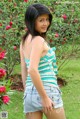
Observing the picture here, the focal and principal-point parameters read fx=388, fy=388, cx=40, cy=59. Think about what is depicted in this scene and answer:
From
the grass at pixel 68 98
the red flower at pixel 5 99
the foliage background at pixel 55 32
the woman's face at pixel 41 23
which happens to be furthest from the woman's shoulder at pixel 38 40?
the foliage background at pixel 55 32

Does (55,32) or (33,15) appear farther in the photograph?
(55,32)

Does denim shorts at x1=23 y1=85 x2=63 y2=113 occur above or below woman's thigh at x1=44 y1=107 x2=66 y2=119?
above

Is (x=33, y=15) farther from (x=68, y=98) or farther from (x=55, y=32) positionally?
(x=55, y=32)

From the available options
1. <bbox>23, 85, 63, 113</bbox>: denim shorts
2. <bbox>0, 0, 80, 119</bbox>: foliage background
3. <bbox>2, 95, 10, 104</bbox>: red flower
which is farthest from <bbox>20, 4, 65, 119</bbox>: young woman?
<bbox>0, 0, 80, 119</bbox>: foliage background

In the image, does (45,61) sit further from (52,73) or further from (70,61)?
(70,61)

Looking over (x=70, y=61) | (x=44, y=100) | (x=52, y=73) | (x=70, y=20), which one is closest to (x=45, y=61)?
(x=52, y=73)

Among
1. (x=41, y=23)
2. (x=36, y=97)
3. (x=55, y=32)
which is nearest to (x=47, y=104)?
(x=36, y=97)

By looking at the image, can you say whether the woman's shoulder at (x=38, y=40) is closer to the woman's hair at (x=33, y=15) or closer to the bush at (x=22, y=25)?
the woman's hair at (x=33, y=15)

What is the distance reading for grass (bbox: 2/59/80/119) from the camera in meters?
5.61

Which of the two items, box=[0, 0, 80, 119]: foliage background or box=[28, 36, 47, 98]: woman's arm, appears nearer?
box=[28, 36, 47, 98]: woman's arm

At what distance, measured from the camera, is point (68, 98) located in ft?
21.4

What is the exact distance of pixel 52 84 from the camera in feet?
9.93

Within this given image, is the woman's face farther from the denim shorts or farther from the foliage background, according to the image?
the foliage background

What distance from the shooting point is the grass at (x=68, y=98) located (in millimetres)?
5609
